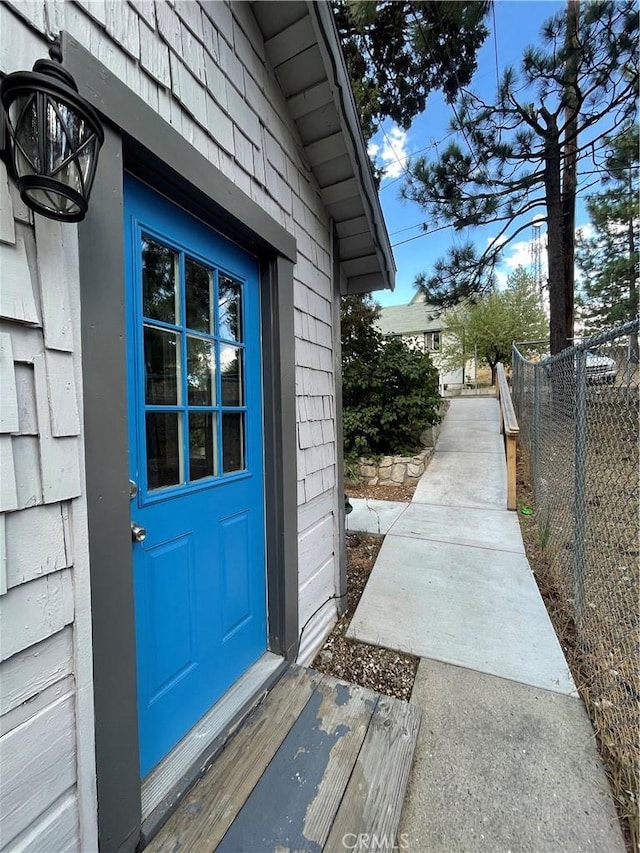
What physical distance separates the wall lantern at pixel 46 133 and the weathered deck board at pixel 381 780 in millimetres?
2029

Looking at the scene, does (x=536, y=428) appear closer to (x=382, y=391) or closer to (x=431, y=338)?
(x=382, y=391)

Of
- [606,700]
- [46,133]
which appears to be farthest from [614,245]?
[46,133]

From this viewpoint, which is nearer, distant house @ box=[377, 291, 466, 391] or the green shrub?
the green shrub

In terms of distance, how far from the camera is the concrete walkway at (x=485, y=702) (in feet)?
4.37

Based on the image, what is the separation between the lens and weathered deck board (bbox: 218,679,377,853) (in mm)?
1218

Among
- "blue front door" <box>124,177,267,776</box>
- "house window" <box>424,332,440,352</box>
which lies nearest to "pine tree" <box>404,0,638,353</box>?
"blue front door" <box>124,177,267,776</box>

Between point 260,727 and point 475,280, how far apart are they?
8037mm

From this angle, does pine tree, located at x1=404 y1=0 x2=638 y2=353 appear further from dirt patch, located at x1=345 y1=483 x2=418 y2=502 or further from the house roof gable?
the house roof gable

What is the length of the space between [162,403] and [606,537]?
2.52m

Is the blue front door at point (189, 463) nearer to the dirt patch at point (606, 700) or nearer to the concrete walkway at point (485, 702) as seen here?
the concrete walkway at point (485, 702)

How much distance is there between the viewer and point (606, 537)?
7.11ft

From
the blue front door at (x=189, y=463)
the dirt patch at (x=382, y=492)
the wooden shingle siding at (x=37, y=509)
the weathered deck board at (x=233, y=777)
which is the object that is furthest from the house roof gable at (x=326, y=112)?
the dirt patch at (x=382, y=492)

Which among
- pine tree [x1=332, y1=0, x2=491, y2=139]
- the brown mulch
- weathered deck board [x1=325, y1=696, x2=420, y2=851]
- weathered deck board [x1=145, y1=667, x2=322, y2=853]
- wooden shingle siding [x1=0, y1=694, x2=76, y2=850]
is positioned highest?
pine tree [x1=332, y1=0, x2=491, y2=139]

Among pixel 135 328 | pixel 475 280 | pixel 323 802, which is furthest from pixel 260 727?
pixel 475 280
